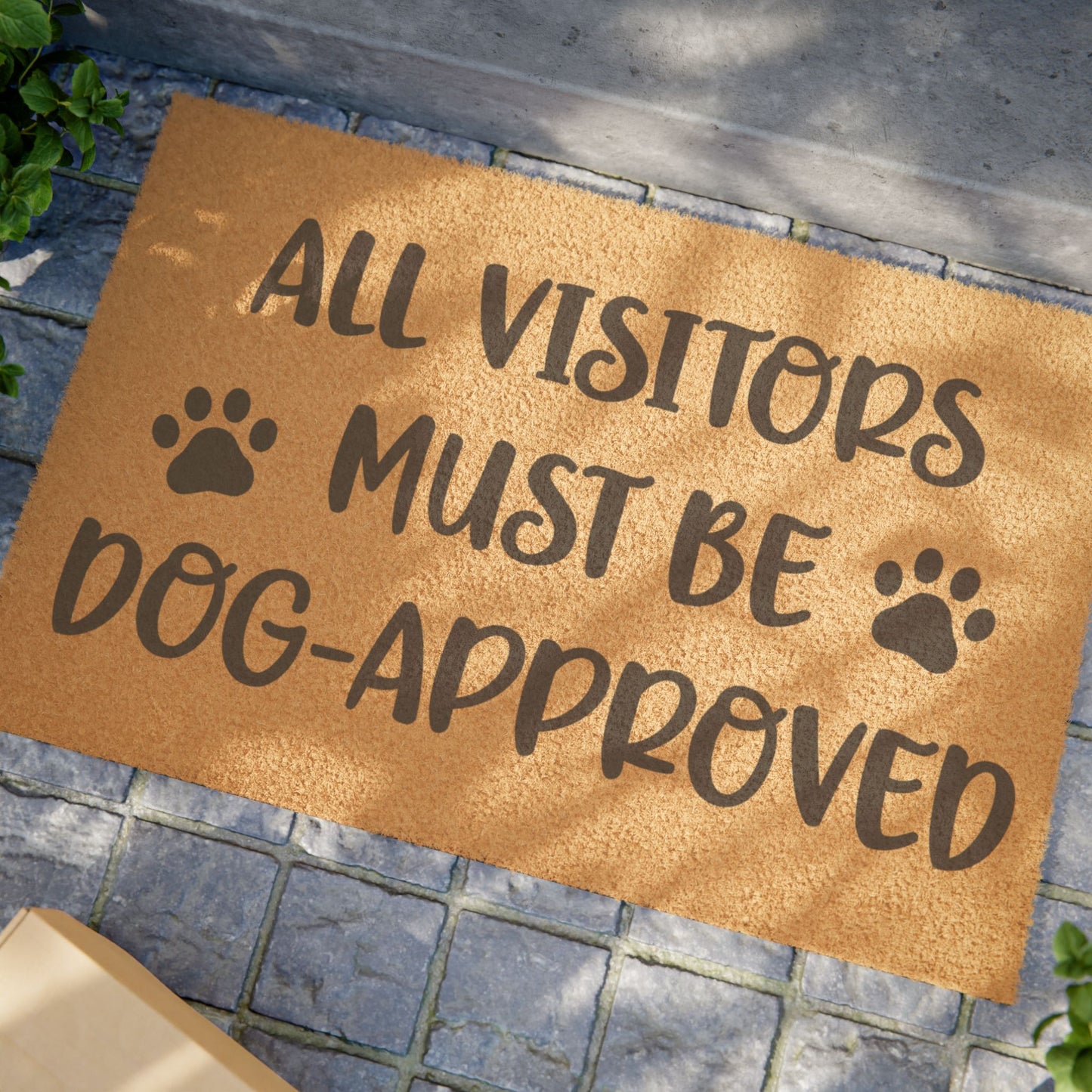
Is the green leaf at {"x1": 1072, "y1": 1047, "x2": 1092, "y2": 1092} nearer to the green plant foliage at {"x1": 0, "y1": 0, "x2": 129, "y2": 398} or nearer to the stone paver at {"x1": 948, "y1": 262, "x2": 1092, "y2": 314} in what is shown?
the stone paver at {"x1": 948, "y1": 262, "x2": 1092, "y2": 314}

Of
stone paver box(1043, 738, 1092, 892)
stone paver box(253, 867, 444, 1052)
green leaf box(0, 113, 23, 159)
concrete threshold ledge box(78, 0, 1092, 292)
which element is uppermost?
concrete threshold ledge box(78, 0, 1092, 292)

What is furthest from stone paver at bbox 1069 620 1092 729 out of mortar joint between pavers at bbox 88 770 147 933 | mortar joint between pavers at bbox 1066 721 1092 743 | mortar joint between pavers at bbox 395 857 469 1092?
mortar joint between pavers at bbox 88 770 147 933

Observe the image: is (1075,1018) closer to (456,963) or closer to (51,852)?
(456,963)

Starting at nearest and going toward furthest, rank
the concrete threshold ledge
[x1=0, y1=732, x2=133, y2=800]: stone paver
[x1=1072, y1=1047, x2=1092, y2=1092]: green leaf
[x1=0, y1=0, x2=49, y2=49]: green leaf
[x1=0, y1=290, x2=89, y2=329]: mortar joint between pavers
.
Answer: [x1=1072, y1=1047, x2=1092, y2=1092]: green leaf < [x1=0, y1=0, x2=49, y2=49]: green leaf < the concrete threshold ledge < [x1=0, y1=732, x2=133, y2=800]: stone paver < [x1=0, y1=290, x2=89, y2=329]: mortar joint between pavers

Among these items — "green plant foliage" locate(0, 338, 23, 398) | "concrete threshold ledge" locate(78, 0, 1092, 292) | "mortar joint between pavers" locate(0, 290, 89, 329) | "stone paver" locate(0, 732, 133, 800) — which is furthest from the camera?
"mortar joint between pavers" locate(0, 290, 89, 329)

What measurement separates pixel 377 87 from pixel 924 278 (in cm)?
118

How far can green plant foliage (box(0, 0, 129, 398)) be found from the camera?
5.05 ft

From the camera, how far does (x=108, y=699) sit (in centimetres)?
174

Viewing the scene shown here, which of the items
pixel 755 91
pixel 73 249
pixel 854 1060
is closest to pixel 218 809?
pixel 73 249

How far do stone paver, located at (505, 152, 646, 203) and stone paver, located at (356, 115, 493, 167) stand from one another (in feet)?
0.26

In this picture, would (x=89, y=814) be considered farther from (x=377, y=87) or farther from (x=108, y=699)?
(x=377, y=87)

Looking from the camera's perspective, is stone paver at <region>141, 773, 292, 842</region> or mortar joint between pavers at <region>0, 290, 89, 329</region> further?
mortar joint between pavers at <region>0, 290, 89, 329</region>

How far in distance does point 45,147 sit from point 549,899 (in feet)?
5.46

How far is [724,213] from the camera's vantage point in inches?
72.1
